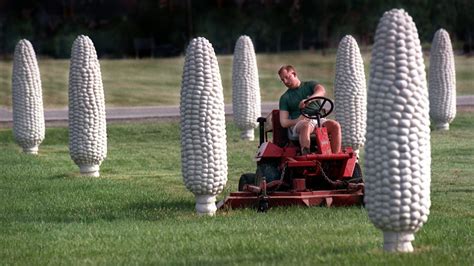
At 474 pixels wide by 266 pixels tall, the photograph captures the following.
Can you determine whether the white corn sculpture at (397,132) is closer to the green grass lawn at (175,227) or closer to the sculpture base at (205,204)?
the green grass lawn at (175,227)

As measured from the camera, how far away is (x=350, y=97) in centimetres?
2481

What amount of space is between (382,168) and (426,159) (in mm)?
406

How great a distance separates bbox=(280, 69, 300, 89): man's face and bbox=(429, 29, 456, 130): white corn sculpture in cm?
1610

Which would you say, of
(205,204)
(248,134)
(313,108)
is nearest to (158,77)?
(248,134)

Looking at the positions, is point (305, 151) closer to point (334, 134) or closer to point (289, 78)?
point (334, 134)

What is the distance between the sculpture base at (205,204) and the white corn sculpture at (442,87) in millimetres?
17834

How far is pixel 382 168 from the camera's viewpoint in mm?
11227

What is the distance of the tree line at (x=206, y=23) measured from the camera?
58469mm

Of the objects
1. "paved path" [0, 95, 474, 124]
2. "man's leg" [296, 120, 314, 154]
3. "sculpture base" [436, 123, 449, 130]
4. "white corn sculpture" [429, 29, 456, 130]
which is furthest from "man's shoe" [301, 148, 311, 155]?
"paved path" [0, 95, 474, 124]

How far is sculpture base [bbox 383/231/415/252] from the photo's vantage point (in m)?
11.4

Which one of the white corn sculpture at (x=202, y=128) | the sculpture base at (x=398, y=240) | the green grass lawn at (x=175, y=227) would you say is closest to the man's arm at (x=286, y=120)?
the white corn sculpture at (x=202, y=128)

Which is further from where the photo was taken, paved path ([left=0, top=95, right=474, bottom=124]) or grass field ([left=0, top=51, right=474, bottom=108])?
grass field ([left=0, top=51, right=474, bottom=108])

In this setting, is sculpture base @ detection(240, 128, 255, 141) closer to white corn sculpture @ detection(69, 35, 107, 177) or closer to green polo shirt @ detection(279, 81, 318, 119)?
white corn sculpture @ detection(69, 35, 107, 177)

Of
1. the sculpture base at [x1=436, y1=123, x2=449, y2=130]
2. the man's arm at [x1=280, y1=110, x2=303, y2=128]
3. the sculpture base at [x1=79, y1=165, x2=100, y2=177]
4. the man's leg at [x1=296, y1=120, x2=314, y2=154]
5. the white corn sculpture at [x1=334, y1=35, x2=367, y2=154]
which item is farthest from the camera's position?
the sculpture base at [x1=436, y1=123, x2=449, y2=130]
